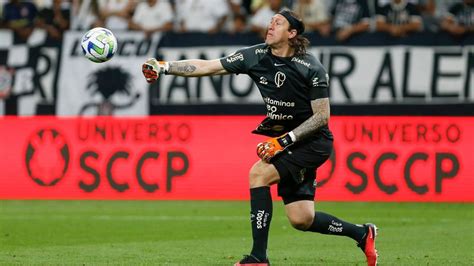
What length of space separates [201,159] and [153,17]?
4.36m

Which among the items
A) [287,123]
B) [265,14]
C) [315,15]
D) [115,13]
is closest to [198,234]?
[287,123]

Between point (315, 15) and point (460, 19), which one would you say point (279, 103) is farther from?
point (460, 19)

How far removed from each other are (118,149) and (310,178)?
26.3 ft

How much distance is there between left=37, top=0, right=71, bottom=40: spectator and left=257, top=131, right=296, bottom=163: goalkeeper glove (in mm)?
11922

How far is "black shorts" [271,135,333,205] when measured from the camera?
9.73 m

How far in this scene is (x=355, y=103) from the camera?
19938 mm

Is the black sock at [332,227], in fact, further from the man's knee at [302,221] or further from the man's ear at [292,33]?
the man's ear at [292,33]

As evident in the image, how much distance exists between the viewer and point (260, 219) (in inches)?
377

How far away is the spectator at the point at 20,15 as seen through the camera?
830 inches

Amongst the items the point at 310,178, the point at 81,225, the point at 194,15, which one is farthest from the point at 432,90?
the point at 310,178

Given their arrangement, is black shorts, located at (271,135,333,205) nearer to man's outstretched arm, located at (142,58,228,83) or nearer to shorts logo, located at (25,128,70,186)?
man's outstretched arm, located at (142,58,228,83)

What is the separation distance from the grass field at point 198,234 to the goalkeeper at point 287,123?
781mm

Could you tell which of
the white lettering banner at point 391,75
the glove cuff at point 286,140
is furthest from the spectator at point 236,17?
the glove cuff at point 286,140

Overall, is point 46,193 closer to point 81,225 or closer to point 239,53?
point 81,225
